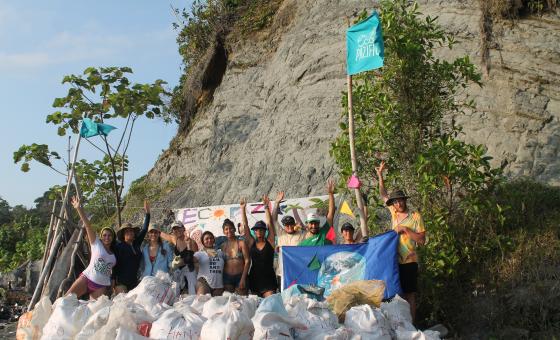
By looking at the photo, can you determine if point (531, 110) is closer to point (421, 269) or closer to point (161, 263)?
point (421, 269)

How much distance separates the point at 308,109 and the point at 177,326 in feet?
27.6

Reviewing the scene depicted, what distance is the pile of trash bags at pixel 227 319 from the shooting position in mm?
5395

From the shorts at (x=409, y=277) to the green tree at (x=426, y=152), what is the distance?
47 cm

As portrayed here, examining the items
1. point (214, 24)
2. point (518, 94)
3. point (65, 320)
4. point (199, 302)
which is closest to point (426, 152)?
point (199, 302)

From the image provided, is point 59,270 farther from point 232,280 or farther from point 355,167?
point 355,167

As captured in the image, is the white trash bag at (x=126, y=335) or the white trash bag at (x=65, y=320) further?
the white trash bag at (x=65, y=320)

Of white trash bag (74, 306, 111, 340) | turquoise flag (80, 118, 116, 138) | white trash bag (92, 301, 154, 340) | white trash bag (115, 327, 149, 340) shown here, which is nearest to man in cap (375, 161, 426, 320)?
white trash bag (92, 301, 154, 340)

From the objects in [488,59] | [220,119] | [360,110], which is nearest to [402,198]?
[360,110]

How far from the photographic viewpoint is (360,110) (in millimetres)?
8953

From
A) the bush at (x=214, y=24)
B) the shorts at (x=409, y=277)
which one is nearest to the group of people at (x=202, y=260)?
the shorts at (x=409, y=277)

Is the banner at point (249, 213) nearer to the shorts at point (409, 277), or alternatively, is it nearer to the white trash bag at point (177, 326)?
the shorts at point (409, 277)

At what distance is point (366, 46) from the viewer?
331 inches

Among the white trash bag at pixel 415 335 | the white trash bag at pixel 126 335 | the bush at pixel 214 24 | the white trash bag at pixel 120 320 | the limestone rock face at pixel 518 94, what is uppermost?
the bush at pixel 214 24

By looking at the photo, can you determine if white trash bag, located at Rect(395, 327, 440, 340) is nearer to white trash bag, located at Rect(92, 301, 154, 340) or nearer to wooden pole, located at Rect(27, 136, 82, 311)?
white trash bag, located at Rect(92, 301, 154, 340)
